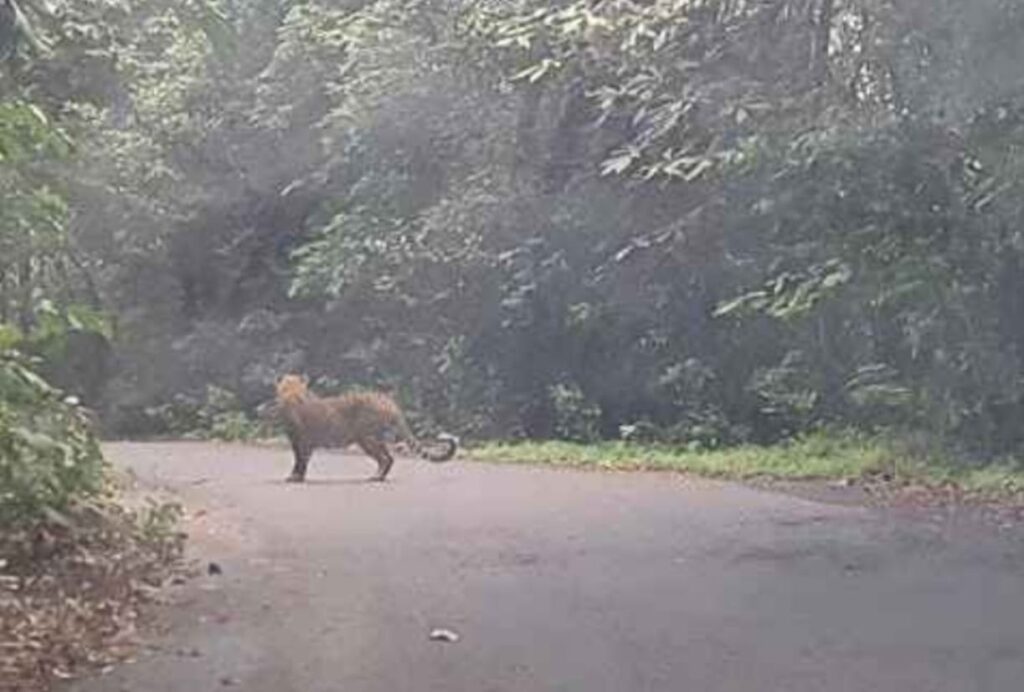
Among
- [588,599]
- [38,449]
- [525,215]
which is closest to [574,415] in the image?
[525,215]

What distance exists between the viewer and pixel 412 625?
895cm

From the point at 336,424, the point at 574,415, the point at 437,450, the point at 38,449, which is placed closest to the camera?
the point at 38,449

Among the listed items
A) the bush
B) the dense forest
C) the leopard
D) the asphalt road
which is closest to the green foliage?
the dense forest

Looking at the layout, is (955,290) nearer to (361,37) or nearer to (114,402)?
(361,37)

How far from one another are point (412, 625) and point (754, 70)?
10.8 m

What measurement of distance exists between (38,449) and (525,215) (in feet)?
50.7

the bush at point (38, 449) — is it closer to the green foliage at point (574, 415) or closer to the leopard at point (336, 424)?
the leopard at point (336, 424)

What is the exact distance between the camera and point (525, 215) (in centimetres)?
2388

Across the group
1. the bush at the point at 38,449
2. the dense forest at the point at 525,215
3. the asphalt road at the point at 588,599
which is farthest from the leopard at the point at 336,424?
the bush at the point at 38,449

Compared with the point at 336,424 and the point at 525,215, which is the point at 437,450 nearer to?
the point at 336,424

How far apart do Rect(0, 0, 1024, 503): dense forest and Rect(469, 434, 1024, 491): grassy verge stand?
46 cm

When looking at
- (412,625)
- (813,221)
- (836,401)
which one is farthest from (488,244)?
(412,625)

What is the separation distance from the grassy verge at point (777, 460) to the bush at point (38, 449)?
7.43 meters

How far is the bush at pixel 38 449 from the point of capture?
7.77m
